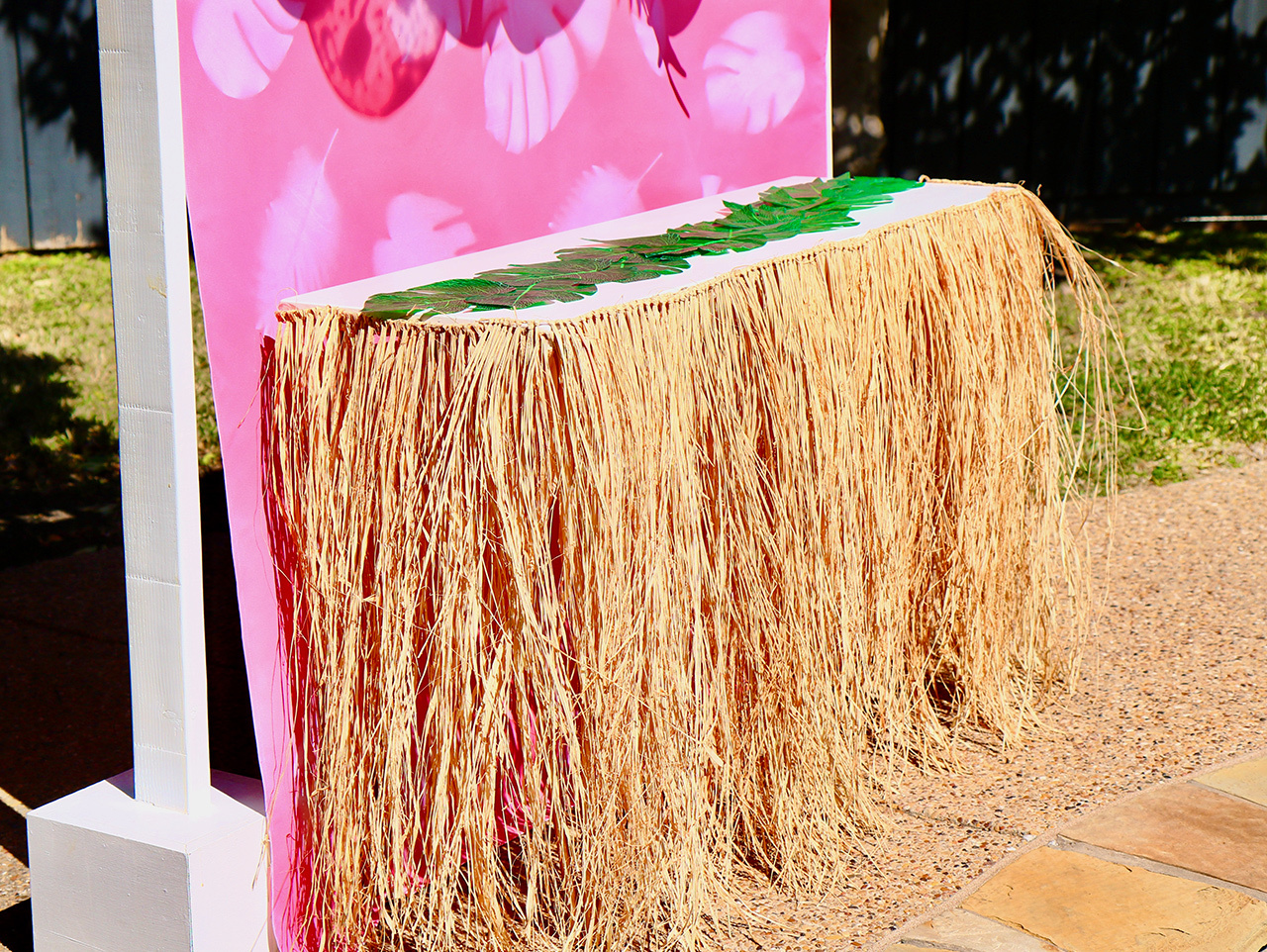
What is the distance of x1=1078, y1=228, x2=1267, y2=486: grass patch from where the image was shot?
5.36 meters

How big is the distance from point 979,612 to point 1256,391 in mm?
3308

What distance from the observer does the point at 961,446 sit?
310 cm

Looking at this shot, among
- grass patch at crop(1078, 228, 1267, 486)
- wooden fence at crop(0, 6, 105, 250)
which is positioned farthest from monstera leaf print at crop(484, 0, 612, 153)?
wooden fence at crop(0, 6, 105, 250)

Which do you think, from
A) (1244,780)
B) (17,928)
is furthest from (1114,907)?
(17,928)

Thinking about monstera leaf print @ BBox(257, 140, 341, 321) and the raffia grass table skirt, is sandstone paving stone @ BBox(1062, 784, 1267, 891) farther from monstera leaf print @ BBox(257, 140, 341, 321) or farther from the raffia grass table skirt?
monstera leaf print @ BBox(257, 140, 341, 321)

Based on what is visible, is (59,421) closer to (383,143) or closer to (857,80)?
(857,80)

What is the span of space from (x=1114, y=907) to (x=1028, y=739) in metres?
0.74

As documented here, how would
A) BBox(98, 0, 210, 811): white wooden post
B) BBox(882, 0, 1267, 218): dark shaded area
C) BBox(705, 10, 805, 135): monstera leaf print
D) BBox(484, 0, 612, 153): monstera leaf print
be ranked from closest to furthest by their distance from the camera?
BBox(98, 0, 210, 811): white wooden post, BBox(484, 0, 612, 153): monstera leaf print, BBox(705, 10, 805, 135): monstera leaf print, BBox(882, 0, 1267, 218): dark shaded area

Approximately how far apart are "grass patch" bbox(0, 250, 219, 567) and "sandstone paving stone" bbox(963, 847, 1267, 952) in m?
3.08

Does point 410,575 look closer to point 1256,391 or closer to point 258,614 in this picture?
point 258,614

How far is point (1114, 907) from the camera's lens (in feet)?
8.36

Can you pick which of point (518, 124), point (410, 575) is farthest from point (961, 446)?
point (410, 575)


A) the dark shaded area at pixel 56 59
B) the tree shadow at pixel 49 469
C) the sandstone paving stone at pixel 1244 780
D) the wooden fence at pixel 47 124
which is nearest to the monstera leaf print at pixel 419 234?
the sandstone paving stone at pixel 1244 780

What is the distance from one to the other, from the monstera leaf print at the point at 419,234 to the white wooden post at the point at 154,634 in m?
0.40
